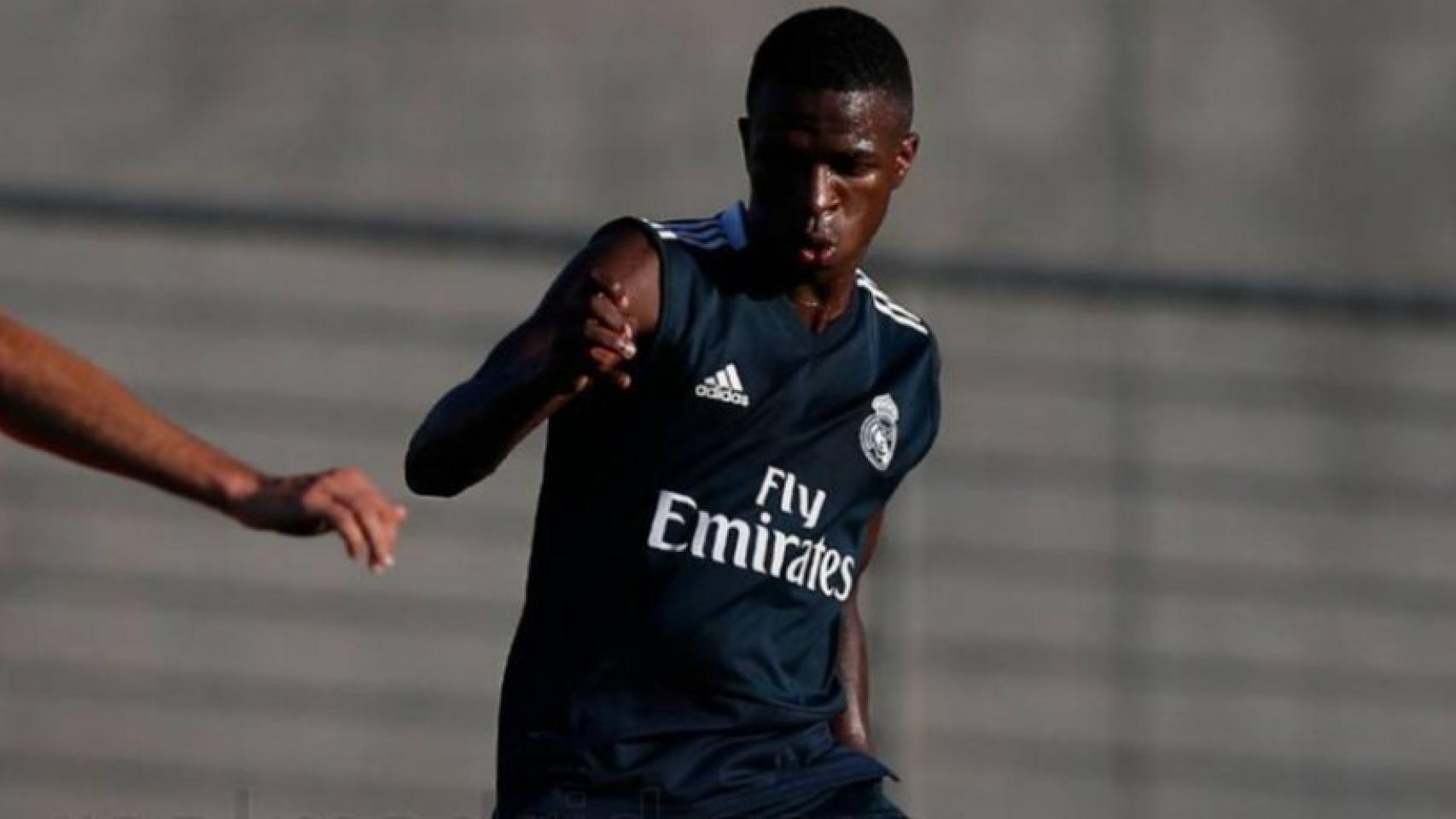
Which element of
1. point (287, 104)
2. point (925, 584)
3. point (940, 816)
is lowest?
point (940, 816)

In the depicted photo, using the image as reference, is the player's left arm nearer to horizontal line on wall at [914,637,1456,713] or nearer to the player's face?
the player's face

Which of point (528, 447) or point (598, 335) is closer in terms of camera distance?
point (598, 335)

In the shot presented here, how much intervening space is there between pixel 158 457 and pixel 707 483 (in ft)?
4.55

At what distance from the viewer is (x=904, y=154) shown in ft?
17.3

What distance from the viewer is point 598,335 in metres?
4.61

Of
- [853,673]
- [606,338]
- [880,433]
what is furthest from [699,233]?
[853,673]

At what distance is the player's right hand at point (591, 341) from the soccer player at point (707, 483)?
16 centimetres

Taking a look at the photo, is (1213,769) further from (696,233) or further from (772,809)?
(696,233)

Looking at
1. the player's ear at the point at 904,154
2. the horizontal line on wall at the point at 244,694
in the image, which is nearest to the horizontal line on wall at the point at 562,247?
the horizontal line on wall at the point at 244,694

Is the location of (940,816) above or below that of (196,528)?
below

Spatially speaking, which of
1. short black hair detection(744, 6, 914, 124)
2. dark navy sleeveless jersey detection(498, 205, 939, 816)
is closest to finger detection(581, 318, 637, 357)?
dark navy sleeveless jersey detection(498, 205, 939, 816)

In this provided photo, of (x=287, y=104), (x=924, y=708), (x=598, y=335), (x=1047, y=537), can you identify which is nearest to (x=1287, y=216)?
(x=1047, y=537)

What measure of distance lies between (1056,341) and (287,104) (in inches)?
79.8

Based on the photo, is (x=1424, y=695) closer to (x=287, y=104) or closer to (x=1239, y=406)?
(x=1239, y=406)
